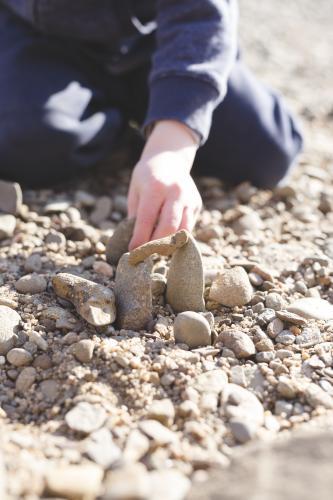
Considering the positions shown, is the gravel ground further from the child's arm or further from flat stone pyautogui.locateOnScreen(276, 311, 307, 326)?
the child's arm

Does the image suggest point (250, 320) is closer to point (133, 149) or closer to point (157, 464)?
point (157, 464)

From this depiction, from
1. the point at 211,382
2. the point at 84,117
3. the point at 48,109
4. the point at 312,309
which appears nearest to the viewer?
the point at 211,382

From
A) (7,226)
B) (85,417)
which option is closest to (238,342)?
(85,417)

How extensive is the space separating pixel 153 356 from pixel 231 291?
0.82ft

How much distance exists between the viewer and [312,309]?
1.27m

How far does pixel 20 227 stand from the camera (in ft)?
5.16

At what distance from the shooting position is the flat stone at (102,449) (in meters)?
0.86

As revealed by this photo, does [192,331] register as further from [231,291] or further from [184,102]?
[184,102]

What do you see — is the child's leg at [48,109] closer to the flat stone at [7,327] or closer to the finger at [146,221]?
the finger at [146,221]

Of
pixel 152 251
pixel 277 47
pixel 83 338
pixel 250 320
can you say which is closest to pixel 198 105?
pixel 152 251

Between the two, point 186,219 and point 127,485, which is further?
point 186,219

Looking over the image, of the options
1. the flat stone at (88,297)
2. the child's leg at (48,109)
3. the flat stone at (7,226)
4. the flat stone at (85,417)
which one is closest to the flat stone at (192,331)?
the flat stone at (88,297)

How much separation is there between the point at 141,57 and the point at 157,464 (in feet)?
4.48

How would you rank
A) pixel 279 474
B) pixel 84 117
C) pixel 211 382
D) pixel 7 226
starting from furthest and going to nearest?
pixel 84 117, pixel 7 226, pixel 211 382, pixel 279 474
